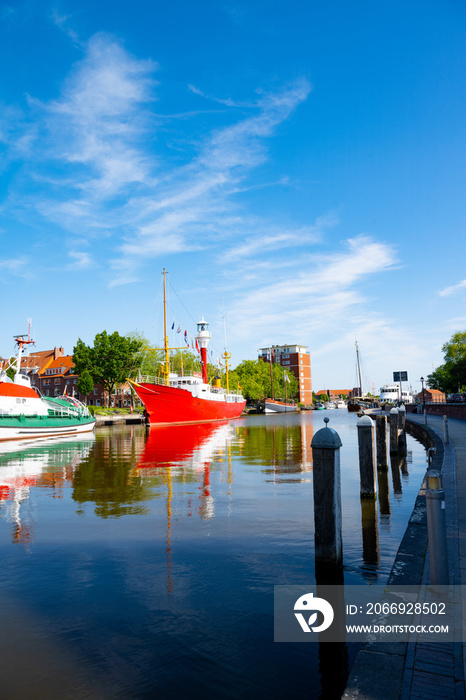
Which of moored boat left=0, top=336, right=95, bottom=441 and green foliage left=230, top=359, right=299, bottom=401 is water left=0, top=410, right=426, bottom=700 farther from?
green foliage left=230, top=359, right=299, bottom=401

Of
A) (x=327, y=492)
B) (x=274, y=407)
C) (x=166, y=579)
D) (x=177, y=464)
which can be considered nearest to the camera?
(x=327, y=492)

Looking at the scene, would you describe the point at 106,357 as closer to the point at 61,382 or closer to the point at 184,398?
the point at 184,398

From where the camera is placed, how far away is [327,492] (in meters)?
6.06

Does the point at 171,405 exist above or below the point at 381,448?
above

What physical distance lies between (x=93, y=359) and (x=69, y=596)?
2954 inches

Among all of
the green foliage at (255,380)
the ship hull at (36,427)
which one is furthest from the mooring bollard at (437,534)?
the green foliage at (255,380)

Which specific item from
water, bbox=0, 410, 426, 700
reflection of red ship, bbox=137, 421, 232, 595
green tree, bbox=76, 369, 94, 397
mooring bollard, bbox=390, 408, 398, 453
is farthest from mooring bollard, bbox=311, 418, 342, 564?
green tree, bbox=76, 369, 94, 397

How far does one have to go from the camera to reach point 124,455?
23.2m

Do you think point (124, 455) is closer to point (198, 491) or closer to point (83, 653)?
point (198, 491)

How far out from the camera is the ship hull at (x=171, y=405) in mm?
47188

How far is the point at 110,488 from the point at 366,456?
7326 millimetres

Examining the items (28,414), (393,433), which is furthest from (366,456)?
(28,414)

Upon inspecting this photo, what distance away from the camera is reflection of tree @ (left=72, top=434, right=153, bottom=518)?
11.1 metres

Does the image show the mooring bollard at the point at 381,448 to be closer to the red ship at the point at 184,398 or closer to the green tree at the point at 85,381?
the red ship at the point at 184,398
